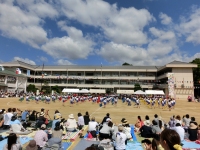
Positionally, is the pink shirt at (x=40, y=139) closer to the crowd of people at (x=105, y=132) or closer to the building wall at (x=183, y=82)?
the crowd of people at (x=105, y=132)

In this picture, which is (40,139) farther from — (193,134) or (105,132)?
(193,134)

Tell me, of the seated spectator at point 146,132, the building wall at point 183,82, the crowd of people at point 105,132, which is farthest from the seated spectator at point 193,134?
the building wall at point 183,82

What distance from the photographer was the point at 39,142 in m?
6.57

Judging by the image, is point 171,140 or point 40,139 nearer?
point 171,140

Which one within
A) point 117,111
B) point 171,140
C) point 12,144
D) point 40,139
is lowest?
point 117,111

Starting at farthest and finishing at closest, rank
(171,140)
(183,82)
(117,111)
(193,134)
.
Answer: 1. (183,82)
2. (117,111)
3. (193,134)
4. (171,140)

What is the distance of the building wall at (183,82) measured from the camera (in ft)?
159

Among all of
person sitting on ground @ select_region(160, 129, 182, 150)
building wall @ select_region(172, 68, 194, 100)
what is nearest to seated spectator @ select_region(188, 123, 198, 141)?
A: person sitting on ground @ select_region(160, 129, 182, 150)

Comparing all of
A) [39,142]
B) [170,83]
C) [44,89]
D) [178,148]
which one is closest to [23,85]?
[44,89]

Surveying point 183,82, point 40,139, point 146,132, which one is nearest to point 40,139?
point 40,139

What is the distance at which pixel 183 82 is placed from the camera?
4947cm

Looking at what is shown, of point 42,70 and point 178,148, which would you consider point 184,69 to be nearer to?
point 42,70

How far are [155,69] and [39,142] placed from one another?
60.1 meters

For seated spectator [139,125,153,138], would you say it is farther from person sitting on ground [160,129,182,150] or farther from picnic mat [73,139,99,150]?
person sitting on ground [160,129,182,150]
